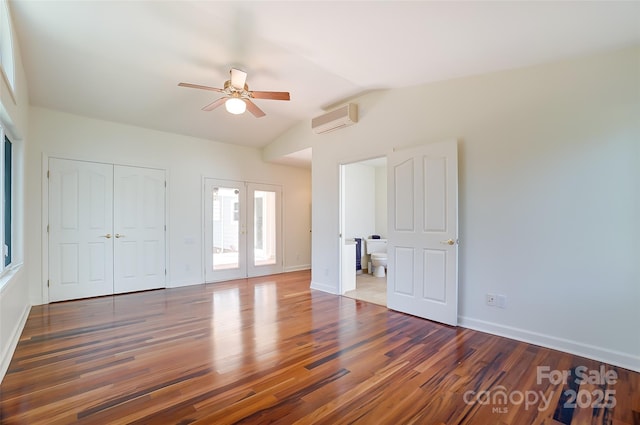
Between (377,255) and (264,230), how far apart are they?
8.17 feet

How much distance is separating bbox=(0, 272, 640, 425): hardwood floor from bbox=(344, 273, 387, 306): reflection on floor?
76 cm

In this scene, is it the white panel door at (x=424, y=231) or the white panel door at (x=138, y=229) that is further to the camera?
the white panel door at (x=138, y=229)

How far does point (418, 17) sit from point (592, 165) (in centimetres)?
197

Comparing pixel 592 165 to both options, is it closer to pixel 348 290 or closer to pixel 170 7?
pixel 348 290

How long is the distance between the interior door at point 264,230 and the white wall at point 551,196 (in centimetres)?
378

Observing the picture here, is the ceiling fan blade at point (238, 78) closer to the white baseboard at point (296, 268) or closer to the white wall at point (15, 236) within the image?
the white wall at point (15, 236)

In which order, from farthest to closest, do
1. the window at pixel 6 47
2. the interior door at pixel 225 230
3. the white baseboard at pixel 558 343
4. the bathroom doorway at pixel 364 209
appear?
the bathroom doorway at pixel 364 209 < the interior door at pixel 225 230 < the window at pixel 6 47 < the white baseboard at pixel 558 343

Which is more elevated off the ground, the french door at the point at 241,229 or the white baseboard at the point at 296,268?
the french door at the point at 241,229

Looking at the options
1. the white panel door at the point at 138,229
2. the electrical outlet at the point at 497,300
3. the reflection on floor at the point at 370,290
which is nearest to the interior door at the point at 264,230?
the white panel door at the point at 138,229

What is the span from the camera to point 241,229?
6289mm

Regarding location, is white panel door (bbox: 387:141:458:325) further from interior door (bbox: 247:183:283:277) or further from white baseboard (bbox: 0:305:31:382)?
white baseboard (bbox: 0:305:31:382)

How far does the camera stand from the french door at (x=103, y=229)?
4.45 m

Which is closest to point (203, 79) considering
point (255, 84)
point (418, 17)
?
point (255, 84)

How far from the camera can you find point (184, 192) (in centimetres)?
558
